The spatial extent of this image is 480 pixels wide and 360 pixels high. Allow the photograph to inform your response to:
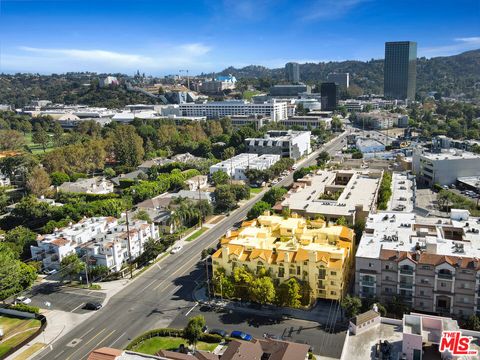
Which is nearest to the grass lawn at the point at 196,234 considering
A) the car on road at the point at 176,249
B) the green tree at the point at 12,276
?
the car on road at the point at 176,249

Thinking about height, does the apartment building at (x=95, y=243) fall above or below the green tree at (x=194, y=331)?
above

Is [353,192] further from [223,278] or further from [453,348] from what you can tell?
[453,348]

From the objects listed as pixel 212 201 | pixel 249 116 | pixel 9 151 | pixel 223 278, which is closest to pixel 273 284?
pixel 223 278

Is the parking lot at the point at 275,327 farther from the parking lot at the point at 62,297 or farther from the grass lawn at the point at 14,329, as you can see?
the grass lawn at the point at 14,329

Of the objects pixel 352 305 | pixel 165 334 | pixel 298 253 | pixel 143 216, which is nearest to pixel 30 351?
pixel 165 334

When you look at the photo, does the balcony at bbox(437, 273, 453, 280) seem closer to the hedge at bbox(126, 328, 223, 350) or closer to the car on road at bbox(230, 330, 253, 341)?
the car on road at bbox(230, 330, 253, 341)

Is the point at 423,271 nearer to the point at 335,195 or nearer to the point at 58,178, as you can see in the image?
the point at 335,195
